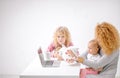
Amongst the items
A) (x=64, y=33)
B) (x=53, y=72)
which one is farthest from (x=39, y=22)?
(x=53, y=72)

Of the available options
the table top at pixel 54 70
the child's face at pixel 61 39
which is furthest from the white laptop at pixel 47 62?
the child's face at pixel 61 39

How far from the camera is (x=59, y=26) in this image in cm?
336

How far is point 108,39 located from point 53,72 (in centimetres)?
57

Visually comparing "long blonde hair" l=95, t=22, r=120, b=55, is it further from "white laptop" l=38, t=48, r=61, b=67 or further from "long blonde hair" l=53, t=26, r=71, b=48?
"long blonde hair" l=53, t=26, r=71, b=48

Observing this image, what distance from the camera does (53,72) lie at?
2.11 m

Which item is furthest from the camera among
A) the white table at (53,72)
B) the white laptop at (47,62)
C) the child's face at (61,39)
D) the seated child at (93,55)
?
the child's face at (61,39)

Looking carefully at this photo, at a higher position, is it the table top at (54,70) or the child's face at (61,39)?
the child's face at (61,39)

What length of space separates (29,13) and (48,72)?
4.58 ft

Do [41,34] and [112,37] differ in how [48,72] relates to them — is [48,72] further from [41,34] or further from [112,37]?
[41,34]

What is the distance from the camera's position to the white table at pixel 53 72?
2.04 metres

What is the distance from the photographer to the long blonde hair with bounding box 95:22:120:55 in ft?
7.31

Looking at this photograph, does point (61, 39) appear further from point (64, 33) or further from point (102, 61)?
point (102, 61)

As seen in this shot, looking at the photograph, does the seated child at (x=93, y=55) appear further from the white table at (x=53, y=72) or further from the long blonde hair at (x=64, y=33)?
the long blonde hair at (x=64, y=33)

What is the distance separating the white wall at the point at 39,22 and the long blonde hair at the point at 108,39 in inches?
37.6
